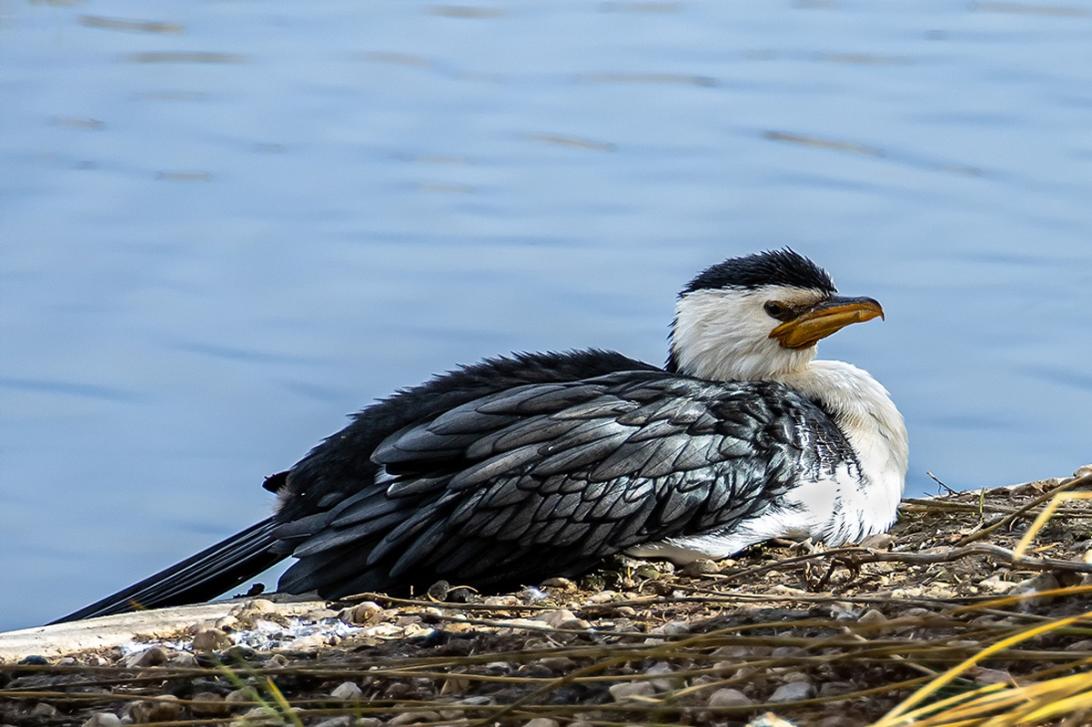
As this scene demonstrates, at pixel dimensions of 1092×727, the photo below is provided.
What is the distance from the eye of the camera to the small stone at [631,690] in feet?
10.7

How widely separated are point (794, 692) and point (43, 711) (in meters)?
1.69

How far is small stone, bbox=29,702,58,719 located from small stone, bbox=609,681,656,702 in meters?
1.29

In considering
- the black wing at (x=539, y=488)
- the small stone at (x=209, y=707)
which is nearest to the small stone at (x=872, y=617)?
the small stone at (x=209, y=707)

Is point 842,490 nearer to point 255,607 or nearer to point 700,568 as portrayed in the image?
point 700,568

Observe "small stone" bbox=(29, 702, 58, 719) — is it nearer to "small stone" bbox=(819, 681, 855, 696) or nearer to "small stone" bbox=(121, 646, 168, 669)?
"small stone" bbox=(121, 646, 168, 669)

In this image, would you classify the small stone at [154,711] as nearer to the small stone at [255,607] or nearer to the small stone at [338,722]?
the small stone at [338,722]

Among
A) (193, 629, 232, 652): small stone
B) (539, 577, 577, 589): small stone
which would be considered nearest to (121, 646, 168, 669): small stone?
(193, 629, 232, 652): small stone

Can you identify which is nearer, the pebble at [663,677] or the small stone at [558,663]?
the pebble at [663,677]

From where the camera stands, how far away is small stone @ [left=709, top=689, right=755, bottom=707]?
3120 millimetres

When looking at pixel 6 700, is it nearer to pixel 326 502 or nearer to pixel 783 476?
pixel 326 502

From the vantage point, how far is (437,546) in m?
5.00

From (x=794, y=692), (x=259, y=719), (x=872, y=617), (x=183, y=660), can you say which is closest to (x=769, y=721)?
(x=794, y=692)

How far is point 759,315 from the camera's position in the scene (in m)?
6.02

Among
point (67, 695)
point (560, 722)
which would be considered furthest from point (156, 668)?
point (560, 722)
